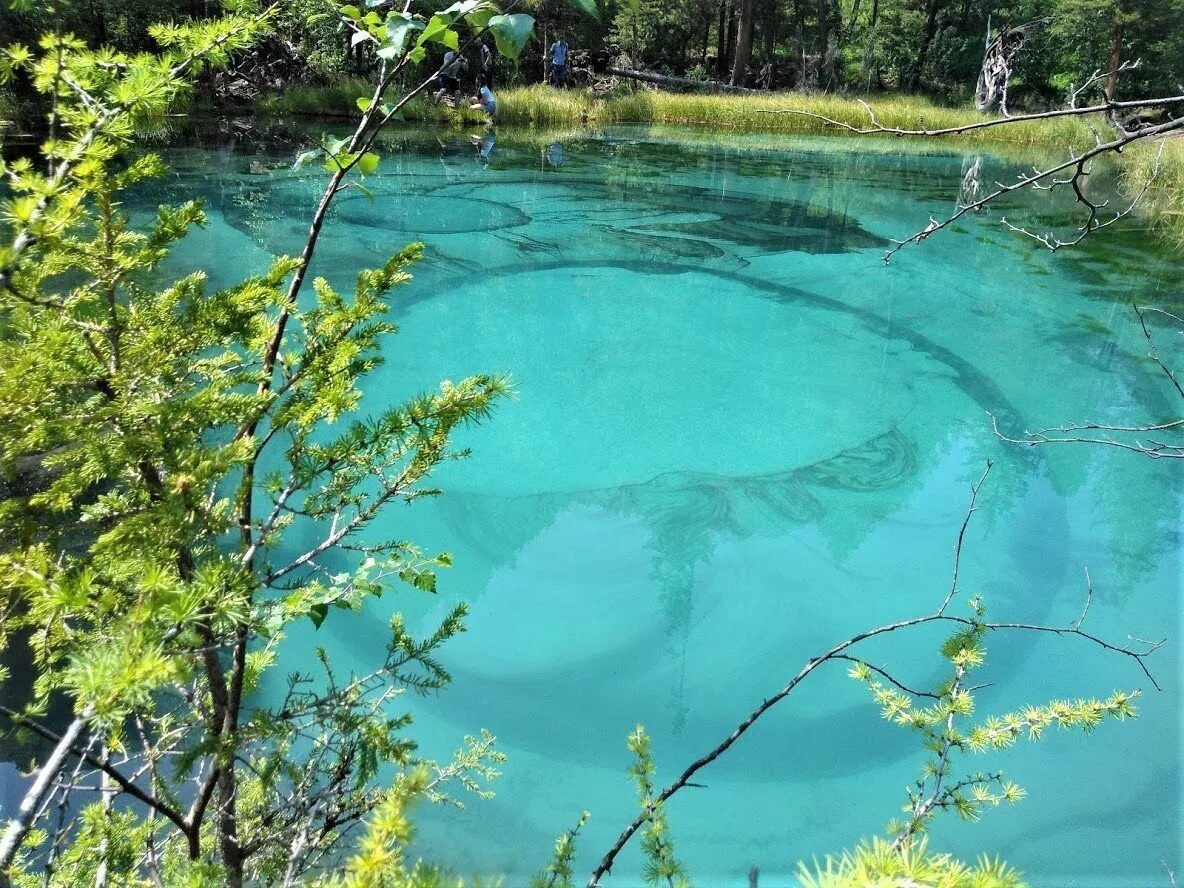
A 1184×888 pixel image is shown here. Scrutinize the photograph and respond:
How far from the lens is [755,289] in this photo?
5.27m

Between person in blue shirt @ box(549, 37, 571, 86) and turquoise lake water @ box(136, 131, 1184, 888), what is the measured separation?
10.5m

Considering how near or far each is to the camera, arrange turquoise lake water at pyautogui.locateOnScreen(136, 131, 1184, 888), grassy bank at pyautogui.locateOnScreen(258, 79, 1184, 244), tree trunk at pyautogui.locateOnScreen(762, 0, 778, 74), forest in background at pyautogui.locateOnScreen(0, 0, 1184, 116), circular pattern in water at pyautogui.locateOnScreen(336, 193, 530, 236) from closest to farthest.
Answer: turquoise lake water at pyautogui.locateOnScreen(136, 131, 1184, 888) < circular pattern in water at pyautogui.locateOnScreen(336, 193, 530, 236) < grassy bank at pyautogui.locateOnScreen(258, 79, 1184, 244) < forest in background at pyautogui.locateOnScreen(0, 0, 1184, 116) < tree trunk at pyautogui.locateOnScreen(762, 0, 778, 74)

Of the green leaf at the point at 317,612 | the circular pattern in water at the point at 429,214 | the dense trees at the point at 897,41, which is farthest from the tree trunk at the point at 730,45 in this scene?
the green leaf at the point at 317,612

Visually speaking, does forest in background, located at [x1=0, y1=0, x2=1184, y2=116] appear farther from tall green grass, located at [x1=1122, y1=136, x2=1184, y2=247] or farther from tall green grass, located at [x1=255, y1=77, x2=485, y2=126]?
tall green grass, located at [x1=1122, y1=136, x2=1184, y2=247]

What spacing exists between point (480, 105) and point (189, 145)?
181 inches

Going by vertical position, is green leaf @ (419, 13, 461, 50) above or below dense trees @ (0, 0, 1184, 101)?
below

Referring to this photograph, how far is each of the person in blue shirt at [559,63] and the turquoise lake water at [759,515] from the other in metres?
10.5

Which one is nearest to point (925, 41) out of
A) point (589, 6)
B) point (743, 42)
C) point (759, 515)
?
point (743, 42)

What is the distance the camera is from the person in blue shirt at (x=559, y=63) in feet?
50.1

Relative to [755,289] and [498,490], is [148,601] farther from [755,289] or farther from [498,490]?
[755,289]

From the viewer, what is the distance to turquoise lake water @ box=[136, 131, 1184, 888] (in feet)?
6.09

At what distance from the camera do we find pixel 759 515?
2957 millimetres

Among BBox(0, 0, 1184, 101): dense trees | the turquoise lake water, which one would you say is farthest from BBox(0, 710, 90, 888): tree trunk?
BBox(0, 0, 1184, 101): dense trees

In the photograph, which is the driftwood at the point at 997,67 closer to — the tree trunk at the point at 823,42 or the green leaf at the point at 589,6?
the green leaf at the point at 589,6
